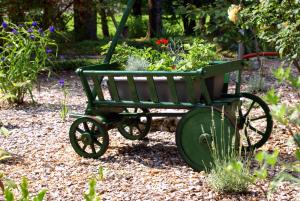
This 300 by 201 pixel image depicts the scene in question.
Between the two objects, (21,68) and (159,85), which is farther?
(21,68)

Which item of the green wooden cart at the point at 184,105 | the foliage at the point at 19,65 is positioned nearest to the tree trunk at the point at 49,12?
the foliage at the point at 19,65

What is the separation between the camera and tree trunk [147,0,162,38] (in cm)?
1645

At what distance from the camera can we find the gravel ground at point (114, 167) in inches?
140

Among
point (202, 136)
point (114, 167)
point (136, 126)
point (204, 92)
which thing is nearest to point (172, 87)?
point (204, 92)

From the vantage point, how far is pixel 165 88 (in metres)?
4.05

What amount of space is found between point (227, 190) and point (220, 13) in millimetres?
4299

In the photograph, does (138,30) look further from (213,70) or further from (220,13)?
(213,70)

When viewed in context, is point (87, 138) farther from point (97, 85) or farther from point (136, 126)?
point (136, 126)

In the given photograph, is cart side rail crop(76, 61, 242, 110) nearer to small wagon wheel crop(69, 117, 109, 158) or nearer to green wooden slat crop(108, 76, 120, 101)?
green wooden slat crop(108, 76, 120, 101)

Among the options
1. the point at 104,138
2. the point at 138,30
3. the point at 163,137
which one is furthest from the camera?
the point at 138,30

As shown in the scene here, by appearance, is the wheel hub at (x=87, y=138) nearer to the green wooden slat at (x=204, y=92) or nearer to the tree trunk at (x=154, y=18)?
the green wooden slat at (x=204, y=92)

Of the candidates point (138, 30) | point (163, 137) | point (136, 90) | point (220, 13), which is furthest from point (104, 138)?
point (138, 30)

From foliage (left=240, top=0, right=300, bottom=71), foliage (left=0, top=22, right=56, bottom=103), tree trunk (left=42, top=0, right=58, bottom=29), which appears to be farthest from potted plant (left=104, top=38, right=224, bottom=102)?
tree trunk (left=42, top=0, right=58, bottom=29)

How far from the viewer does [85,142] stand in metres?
4.34
